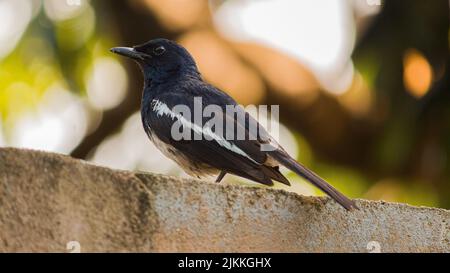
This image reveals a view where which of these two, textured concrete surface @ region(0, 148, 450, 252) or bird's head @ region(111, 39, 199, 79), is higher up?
bird's head @ region(111, 39, 199, 79)

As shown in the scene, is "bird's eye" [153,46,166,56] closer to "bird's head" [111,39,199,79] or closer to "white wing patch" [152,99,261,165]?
"bird's head" [111,39,199,79]

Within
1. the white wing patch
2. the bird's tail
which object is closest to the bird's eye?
the white wing patch

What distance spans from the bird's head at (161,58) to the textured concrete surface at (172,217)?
2.21 m

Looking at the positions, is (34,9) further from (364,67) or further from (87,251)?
(87,251)

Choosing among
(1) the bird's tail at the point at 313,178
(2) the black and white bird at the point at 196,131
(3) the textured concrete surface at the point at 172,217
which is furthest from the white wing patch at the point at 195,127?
(3) the textured concrete surface at the point at 172,217

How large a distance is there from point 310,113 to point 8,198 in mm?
4898

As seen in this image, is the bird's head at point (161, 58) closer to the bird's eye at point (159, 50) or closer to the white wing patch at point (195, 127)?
the bird's eye at point (159, 50)

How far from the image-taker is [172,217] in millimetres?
3713

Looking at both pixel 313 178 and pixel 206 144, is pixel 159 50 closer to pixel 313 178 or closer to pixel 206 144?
pixel 206 144

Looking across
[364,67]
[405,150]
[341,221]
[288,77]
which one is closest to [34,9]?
[288,77]

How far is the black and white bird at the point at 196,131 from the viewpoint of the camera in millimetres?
4918

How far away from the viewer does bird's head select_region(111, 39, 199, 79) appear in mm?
6145

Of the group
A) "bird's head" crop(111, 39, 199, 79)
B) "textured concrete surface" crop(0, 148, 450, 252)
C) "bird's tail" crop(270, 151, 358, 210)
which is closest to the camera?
"textured concrete surface" crop(0, 148, 450, 252)

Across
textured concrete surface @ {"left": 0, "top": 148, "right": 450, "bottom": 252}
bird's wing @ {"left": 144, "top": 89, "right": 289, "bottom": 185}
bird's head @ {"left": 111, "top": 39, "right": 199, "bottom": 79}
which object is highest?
bird's head @ {"left": 111, "top": 39, "right": 199, "bottom": 79}
